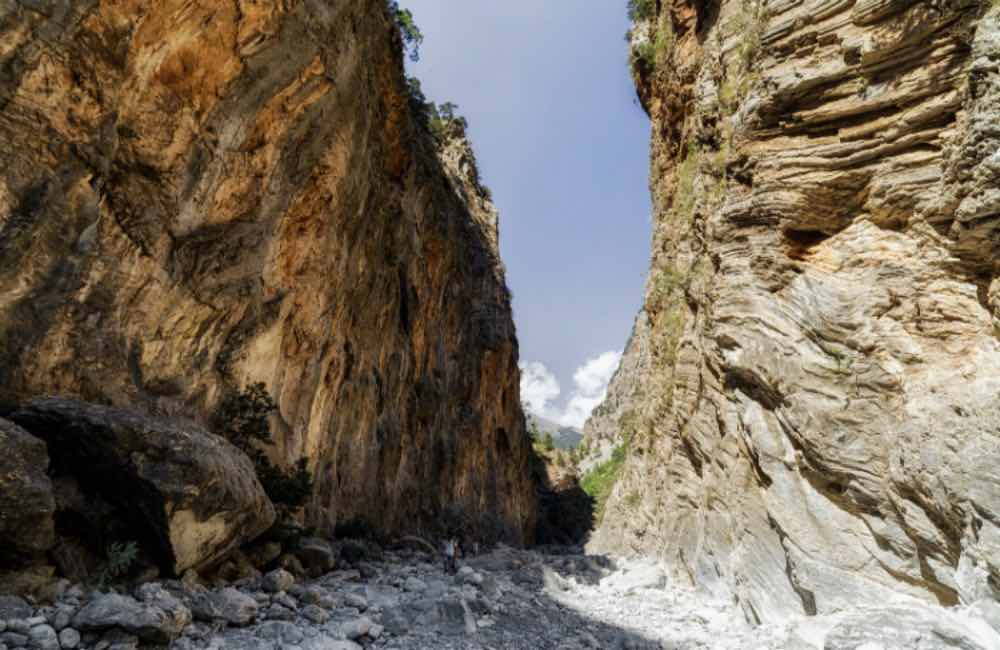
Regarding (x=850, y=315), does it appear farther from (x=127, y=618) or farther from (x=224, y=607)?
(x=127, y=618)

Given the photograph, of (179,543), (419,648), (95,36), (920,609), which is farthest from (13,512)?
(920,609)

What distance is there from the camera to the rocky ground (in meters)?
4.88

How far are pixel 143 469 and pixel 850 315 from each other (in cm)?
1042

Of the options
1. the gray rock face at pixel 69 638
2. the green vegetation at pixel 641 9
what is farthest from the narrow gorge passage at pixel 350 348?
the green vegetation at pixel 641 9

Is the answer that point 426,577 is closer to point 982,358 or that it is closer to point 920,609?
point 920,609

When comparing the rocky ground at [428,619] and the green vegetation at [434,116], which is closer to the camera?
the rocky ground at [428,619]

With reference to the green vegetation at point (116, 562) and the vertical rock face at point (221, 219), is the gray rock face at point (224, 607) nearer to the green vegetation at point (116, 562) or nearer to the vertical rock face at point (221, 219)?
the green vegetation at point (116, 562)

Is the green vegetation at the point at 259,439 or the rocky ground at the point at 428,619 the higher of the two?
the green vegetation at the point at 259,439

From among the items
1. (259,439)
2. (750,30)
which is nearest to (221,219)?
(259,439)

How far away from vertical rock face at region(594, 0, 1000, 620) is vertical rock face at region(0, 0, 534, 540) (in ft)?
32.7

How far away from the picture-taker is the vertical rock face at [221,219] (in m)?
6.84

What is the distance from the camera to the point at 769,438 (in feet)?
30.3

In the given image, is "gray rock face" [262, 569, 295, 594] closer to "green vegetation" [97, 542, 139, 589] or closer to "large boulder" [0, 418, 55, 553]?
"green vegetation" [97, 542, 139, 589]

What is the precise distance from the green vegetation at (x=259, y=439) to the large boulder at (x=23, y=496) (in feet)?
16.3
